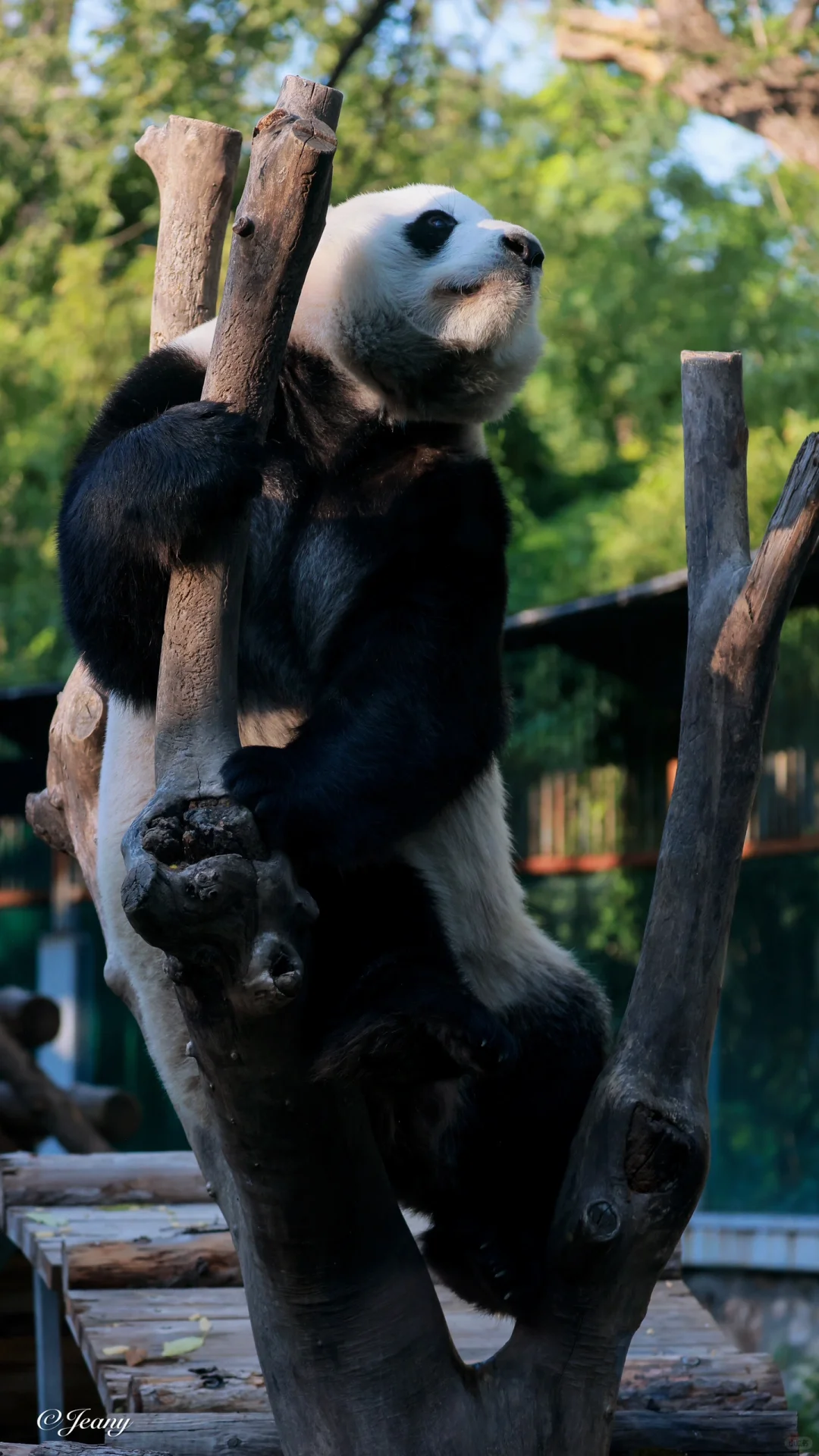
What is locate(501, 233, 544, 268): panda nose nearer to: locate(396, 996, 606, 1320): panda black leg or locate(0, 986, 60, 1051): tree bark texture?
locate(396, 996, 606, 1320): panda black leg

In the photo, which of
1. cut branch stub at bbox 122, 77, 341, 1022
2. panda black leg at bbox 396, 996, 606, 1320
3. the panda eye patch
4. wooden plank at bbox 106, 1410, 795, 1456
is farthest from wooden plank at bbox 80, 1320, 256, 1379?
the panda eye patch

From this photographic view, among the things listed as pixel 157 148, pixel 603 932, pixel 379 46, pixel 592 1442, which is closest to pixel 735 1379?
pixel 592 1442

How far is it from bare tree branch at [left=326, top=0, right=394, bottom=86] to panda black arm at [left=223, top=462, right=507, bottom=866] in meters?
8.50

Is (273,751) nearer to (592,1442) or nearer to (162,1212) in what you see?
(592,1442)

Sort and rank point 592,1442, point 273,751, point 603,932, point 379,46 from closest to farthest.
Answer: point 273,751 → point 592,1442 → point 603,932 → point 379,46

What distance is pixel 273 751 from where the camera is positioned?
219 centimetres

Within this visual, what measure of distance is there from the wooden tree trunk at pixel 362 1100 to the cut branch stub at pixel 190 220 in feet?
4.69

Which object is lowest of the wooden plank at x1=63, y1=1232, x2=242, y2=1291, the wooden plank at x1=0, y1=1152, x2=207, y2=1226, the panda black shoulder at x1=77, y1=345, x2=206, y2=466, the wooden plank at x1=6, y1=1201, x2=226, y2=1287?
the wooden plank at x1=0, y1=1152, x2=207, y2=1226

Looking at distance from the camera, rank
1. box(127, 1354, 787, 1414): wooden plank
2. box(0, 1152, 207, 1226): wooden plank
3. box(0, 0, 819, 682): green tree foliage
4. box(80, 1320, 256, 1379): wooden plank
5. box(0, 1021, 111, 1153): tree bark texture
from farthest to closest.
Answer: box(0, 0, 819, 682): green tree foliage → box(0, 1021, 111, 1153): tree bark texture → box(0, 1152, 207, 1226): wooden plank → box(80, 1320, 256, 1379): wooden plank → box(127, 1354, 787, 1414): wooden plank

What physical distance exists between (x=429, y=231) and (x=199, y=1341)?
2373mm


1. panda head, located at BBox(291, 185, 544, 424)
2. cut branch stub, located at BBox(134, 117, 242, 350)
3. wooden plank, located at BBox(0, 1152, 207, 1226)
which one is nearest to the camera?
panda head, located at BBox(291, 185, 544, 424)

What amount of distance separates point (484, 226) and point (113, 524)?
99cm

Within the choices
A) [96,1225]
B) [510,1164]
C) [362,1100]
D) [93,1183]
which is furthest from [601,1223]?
[93,1183]

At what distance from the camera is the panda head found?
2666 mm
